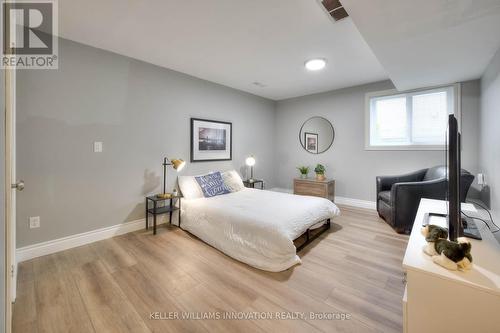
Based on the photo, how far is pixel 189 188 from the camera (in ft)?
11.1

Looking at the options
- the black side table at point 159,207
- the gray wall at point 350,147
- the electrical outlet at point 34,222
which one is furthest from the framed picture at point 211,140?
the electrical outlet at point 34,222

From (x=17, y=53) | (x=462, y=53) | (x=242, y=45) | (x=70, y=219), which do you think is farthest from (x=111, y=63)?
(x=462, y=53)

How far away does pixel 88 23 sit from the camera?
2.22 m

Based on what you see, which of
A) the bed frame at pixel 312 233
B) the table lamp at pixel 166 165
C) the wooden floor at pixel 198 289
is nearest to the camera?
the wooden floor at pixel 198 289

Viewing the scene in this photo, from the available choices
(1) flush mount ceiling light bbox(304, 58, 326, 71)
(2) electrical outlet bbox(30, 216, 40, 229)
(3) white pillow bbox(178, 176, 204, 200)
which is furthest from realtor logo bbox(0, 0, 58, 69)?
(1) flush mount ceiling light bbox(304, 58, 326, 71)

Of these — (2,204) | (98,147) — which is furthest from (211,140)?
(2,204)

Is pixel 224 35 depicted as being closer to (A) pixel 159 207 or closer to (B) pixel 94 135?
(B) pixel 94 135

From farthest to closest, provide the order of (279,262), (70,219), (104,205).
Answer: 1. (104,205)
2. (70,219)
3. (279,262)

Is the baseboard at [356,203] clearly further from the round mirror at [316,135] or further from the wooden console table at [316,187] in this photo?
the round mirror at [316,135]

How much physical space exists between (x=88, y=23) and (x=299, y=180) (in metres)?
4.12

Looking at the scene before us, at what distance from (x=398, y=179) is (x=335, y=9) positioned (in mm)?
2913

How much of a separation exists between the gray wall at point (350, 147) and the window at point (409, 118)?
0.13 m

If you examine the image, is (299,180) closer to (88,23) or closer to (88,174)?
(88,174)

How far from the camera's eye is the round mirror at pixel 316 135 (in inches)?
186
